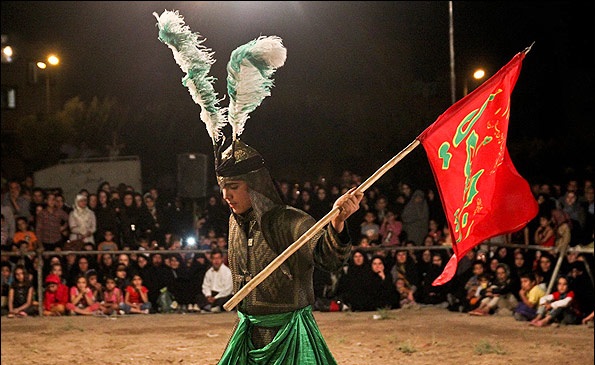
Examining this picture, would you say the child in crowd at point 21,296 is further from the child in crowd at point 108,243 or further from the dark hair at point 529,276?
the dark hair at point 529,276

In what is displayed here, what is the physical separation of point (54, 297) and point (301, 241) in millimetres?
8667

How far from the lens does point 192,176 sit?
49.3ft

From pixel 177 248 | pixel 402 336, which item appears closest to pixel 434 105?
pixel 177 248

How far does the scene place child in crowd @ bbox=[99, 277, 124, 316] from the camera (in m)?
12.2

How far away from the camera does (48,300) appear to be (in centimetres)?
1220

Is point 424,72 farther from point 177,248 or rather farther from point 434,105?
point 177,248

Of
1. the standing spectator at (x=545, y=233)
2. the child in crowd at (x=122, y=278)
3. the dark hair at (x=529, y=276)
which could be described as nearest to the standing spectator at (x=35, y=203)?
the child in crowd at (x=122, y=278)

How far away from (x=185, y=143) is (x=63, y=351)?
53.3ft

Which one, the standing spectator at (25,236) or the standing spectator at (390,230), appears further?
the standing spectator at (390,230)

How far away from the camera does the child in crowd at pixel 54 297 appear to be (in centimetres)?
1215

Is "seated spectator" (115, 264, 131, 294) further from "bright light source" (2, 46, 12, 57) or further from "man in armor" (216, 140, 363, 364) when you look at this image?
"bright light source" (2, 46, 12, 57)

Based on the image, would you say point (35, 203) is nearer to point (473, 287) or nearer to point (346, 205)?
point (473, 287)

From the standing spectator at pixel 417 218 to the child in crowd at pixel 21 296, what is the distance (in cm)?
544

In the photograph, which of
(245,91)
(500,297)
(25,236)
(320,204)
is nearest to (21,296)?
(25,236)
